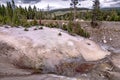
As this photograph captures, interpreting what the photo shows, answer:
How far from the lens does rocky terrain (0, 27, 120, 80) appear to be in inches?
1307

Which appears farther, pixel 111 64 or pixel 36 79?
pixel 111 64

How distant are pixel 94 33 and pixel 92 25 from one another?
4.40m

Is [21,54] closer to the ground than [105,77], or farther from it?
farther from it

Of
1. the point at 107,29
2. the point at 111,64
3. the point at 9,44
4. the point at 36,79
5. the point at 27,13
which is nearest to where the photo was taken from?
the point at 36,79

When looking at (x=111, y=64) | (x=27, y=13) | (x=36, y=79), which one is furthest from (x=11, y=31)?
(x=27, y=13)

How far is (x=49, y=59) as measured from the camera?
115ft

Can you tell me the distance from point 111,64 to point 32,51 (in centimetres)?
1153

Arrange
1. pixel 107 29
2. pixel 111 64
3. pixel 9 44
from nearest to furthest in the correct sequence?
1. pixel 9 44
2. pixel 111 64
3. pixel 107 29

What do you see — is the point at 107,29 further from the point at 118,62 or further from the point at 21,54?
the point at 21,54

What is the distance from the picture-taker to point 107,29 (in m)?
86.3

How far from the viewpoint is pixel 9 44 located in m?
36.3

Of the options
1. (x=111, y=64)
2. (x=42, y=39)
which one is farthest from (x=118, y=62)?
(x=42, y=39)

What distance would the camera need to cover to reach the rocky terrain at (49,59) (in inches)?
1307

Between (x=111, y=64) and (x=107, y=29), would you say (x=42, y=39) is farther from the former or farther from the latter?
(x=107, y=29)
